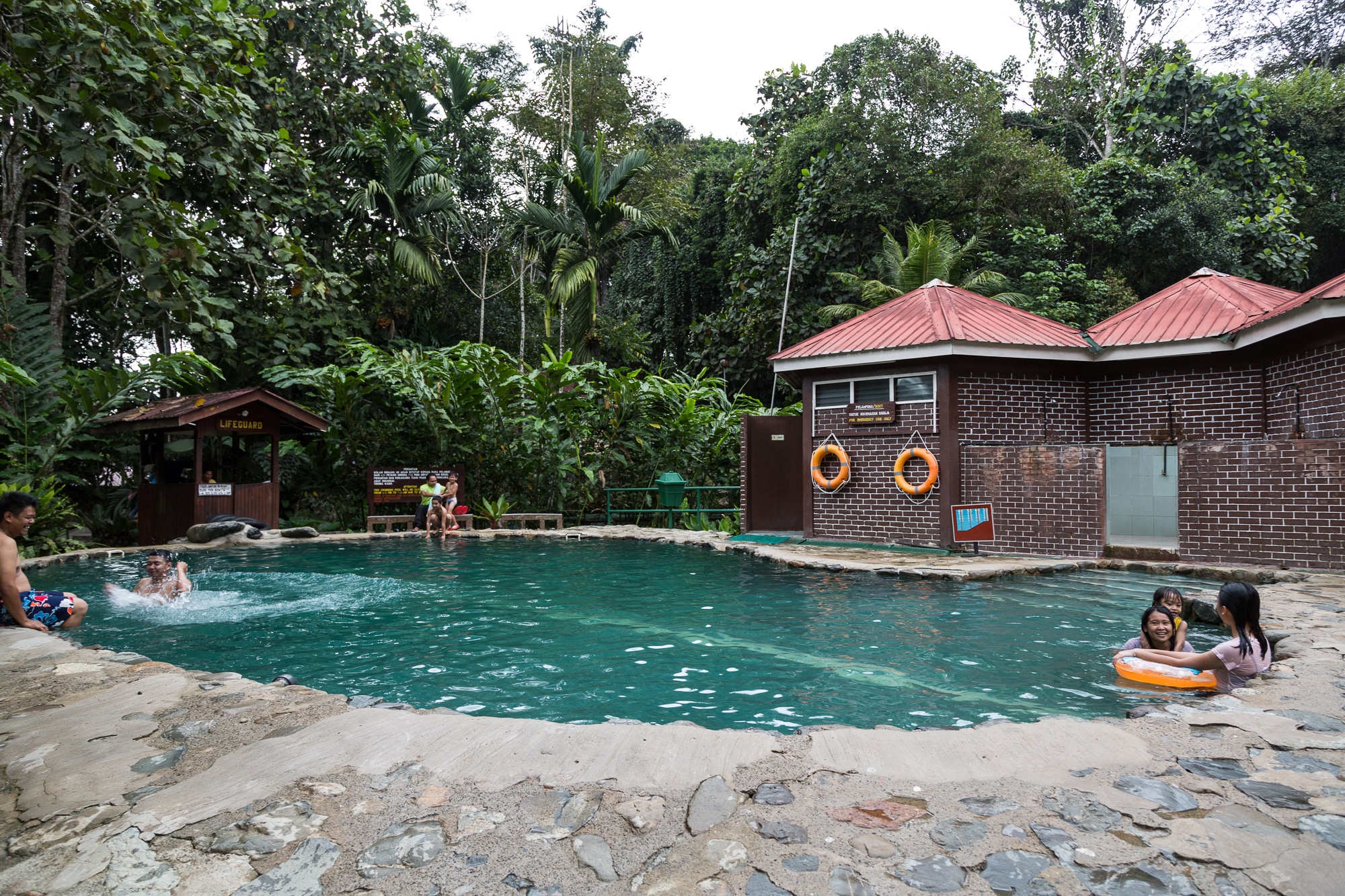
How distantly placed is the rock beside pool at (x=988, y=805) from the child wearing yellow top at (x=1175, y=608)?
330 cm

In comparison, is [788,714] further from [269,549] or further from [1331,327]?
[269,549]

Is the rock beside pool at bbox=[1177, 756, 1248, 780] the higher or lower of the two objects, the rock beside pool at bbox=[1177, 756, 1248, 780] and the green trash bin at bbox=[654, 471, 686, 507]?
the lower

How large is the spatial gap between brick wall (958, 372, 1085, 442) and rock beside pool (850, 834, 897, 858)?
983 cm

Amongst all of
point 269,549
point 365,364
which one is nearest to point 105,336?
point 365,364

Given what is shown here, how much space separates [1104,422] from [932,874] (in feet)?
38.7

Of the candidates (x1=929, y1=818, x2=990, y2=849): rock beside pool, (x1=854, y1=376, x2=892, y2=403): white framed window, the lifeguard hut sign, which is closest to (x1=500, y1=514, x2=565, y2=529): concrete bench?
(x1=854, y1=376, x2=892, y2=403): white framed window

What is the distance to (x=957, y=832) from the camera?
2.78 metres

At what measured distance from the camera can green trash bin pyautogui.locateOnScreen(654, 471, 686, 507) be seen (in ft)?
54.2

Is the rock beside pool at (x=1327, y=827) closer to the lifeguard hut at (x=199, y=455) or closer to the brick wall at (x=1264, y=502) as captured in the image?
the brick wall at (x=1264, y=502)

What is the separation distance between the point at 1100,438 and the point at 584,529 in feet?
29.8

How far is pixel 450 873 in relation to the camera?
2549 mm

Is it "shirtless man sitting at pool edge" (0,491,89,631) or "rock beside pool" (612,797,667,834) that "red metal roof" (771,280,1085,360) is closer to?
"rock beside pool" (612,797,667,834)

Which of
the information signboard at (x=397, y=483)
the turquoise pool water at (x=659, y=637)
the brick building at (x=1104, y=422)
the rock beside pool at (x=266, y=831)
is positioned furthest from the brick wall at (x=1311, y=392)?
the information signboard at (x=397, y=483)

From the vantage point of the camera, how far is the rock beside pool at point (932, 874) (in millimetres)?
2455
